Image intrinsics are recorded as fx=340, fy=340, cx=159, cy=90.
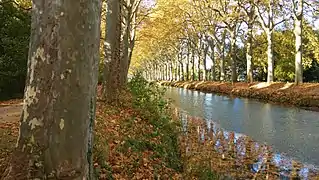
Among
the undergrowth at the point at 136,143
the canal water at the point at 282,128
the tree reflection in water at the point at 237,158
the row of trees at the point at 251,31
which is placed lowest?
the tree reflection in water at the point at 237,158

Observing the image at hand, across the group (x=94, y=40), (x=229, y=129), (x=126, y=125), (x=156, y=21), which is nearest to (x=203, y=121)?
(x=229, y=129)

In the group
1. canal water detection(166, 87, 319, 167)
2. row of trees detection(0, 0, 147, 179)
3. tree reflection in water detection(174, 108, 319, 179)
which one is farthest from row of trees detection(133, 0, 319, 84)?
row of trees detection(0, 0, 147, 179)

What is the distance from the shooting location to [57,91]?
2824mm

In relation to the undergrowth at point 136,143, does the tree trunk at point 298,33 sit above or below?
above

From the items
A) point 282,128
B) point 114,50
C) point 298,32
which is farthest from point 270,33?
point 114,50

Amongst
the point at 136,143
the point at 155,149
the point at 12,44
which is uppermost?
the point at 12,44

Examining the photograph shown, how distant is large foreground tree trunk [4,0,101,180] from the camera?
2824 mm

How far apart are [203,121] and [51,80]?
12.4 m

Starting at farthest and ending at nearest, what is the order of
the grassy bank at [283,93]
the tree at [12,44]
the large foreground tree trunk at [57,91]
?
1. the grassy bank at [283,93]
2. the tree at [12,44]
3. the large foreground tree trunk at [57,91]

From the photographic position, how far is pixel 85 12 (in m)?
2.89

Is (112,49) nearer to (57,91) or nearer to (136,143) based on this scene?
(136,143)

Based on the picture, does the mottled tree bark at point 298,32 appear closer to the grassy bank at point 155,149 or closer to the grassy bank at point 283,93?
the grassy bank at point 283,93

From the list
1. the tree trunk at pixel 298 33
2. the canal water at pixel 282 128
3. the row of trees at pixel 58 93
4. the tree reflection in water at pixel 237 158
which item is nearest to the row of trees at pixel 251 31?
the tree trunk at pixel 298 33

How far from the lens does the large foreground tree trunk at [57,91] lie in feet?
9.27
